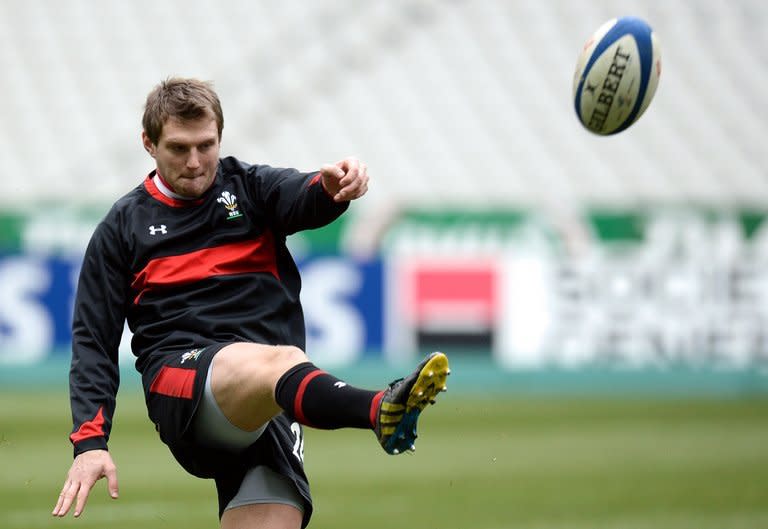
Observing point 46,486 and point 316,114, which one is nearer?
point 46,486

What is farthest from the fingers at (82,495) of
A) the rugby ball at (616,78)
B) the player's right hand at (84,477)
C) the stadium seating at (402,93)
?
the stadium seating at (402,93)

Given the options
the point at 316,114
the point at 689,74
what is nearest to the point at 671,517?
the point at 316,114

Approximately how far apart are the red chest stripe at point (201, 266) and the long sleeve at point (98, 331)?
88 mm

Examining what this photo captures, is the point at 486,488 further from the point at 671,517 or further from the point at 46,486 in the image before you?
the point at 46,486

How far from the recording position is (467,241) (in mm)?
13852

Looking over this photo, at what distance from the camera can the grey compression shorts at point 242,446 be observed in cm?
408

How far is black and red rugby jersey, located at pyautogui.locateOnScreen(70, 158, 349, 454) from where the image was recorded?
427cm

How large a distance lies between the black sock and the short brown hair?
102cm

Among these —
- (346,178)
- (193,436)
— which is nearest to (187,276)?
(193,436)

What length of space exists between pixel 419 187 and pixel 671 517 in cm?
1184

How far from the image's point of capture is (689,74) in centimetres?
2048

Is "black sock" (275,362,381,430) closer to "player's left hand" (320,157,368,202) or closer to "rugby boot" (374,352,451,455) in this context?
"rugby boot" (374,352,451,455)

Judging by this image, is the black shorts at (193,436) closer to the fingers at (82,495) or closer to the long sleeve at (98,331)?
the long sleeve at (98,331)

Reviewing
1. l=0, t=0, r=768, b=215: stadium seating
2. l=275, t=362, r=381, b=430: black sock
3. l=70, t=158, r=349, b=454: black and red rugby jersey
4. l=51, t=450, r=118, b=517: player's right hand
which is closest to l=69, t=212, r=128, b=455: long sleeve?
l=70, t=158, r=349, b=454: black and red rugby jersey
